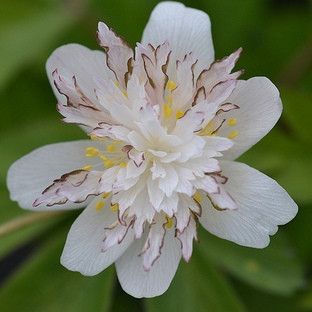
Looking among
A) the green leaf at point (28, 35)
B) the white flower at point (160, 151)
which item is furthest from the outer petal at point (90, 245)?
the green leaf at point (28, 35)

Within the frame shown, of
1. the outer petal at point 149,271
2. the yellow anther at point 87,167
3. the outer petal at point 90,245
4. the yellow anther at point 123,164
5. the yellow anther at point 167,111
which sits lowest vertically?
the outer petal at point 149,271

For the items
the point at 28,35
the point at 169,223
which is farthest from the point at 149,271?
the point at 28,35

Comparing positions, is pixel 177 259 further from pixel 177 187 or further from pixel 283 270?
pixel 283 270

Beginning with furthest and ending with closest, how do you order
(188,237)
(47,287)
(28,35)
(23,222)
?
(28,35) → (47,287) → (23,222) → (188,237)

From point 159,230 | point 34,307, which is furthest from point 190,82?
point 34,307

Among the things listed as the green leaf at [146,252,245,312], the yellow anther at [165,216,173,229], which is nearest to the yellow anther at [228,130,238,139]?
the yellow anther at [165,216,173,229]

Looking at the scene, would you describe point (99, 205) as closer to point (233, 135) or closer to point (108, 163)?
point (108, 163)

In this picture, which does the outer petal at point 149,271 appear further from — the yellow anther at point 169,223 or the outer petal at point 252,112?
the outer petal at point 252,112
